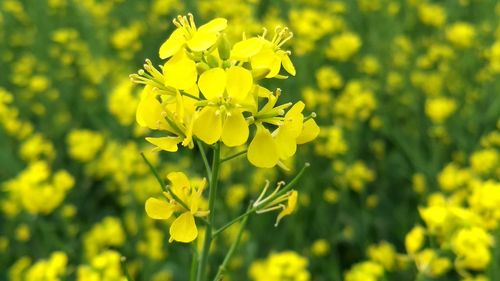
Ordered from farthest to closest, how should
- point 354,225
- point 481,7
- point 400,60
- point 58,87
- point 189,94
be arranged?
point 481,7 → point 58,87 → point 400,60 → point 354,225 → point 189,94

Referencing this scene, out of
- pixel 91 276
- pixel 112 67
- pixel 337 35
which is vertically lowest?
pixel 91 276

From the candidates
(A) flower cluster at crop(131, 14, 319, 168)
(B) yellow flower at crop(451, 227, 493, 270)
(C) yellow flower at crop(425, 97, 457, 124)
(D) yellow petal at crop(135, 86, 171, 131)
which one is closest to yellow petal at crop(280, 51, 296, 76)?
(A) flower cluster at crop(131, 14, 319, 168)

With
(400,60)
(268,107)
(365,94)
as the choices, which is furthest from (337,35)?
(268,107)

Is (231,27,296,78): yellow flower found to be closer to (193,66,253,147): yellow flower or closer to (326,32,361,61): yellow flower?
(193,66,253,147): yellow flower

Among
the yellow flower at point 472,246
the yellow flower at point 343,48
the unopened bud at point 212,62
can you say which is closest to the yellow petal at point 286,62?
the unopened bud at point 212,62

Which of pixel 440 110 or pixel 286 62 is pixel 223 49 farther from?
pixel 440 110

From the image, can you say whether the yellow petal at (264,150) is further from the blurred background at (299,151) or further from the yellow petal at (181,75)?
the blurred background at (299,151)

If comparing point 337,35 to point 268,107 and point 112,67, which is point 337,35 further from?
point 268,107
